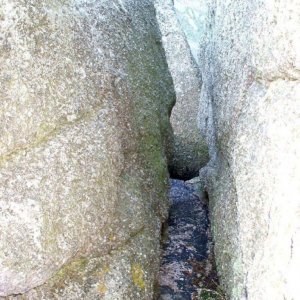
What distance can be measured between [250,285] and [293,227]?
4.47ft

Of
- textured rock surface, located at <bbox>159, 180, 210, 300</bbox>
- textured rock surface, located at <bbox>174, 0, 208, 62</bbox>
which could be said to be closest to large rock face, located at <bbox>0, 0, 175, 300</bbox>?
textured rock surface, located at <bbox>159, 180, 210, 300</bbox>

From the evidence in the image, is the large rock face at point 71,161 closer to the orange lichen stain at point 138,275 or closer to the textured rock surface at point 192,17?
the orange lichen stain at point 138,275

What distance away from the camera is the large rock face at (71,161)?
504 cm

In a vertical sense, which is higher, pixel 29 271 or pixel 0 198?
pixel 0 198

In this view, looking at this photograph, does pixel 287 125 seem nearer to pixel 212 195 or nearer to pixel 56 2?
pixel 56 2

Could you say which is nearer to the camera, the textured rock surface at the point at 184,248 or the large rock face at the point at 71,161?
the large rock face at the point at 71,161

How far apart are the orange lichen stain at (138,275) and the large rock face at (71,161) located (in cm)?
1

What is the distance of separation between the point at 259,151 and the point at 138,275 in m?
2.32

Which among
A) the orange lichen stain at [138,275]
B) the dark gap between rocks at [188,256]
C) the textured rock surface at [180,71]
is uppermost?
the textured rock surface at [180,71]

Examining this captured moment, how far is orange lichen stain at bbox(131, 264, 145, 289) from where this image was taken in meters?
6.07

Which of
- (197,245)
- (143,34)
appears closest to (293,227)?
(197,245)

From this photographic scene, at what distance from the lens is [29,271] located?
5.09 meters

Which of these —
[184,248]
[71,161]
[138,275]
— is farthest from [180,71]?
[71,161]

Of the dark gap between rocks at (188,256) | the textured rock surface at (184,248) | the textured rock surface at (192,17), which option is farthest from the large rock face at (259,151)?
the textured rock surface at (192,17)
